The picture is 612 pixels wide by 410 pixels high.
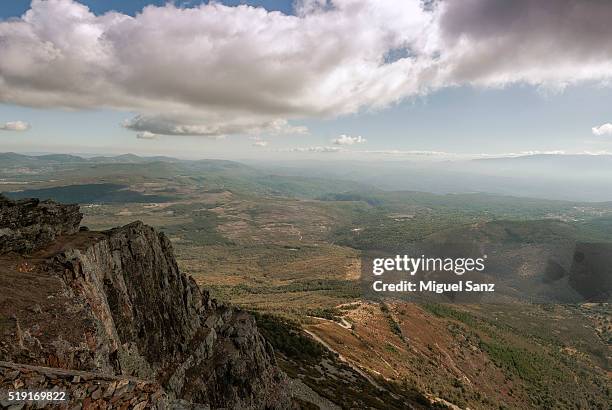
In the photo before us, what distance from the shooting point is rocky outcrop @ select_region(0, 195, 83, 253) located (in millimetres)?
32531

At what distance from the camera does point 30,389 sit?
471 inches

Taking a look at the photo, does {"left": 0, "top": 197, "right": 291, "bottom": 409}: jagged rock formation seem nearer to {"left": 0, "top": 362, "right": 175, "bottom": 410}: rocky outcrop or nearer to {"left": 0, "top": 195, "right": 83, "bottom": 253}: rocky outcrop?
{"left": 0, "top": 195, "right": 83, "bottom": 253}: rocky outcrop

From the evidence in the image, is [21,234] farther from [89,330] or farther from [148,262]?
[89,330]

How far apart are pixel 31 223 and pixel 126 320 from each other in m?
13.6

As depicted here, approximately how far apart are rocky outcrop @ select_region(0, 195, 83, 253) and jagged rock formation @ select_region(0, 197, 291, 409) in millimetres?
151

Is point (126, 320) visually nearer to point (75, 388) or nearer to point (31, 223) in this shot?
point (31, 223)

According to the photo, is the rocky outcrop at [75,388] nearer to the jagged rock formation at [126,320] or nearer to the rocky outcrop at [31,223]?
the jagged rock formation at [126,320]

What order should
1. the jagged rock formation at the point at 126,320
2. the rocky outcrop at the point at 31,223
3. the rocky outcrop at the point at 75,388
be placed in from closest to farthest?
1. the rocky outcrop at the point at 75,388
2. the jagged rock formation at the point at 126,320
3. the rocky outcrop at the point at 31,223

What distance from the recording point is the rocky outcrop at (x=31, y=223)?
107ft

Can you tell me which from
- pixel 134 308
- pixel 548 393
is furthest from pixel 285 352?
pixel 548 393

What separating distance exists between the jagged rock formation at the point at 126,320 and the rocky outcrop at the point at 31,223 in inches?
6.0

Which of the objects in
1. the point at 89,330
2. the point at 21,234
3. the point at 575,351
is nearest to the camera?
the point at 89,330

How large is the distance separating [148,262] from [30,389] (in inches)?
1307

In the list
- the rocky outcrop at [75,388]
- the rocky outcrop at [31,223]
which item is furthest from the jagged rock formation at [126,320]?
the rocky outcrop at [75,388]
